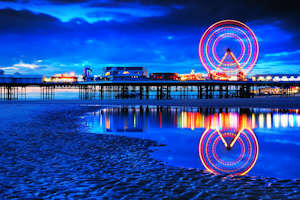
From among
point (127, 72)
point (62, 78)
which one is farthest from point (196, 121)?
point (127, 72)

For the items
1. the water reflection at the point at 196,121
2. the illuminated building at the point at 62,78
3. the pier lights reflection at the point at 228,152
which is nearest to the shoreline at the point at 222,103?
the water reflection at the point at 196,121

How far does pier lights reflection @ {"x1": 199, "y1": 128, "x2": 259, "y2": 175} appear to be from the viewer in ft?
18.9

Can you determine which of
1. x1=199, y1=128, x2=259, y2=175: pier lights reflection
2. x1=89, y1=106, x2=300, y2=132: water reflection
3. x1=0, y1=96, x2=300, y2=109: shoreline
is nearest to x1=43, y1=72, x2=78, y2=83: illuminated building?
x1=0, y1=96, x2=300, y2=109: shoreline

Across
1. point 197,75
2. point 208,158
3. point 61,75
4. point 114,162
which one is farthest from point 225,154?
point 61,75

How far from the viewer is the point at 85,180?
492 cm

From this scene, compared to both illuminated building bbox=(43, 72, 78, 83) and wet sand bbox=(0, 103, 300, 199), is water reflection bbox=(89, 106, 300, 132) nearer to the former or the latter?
wet sand bbox=(0, 103, 300, 199)

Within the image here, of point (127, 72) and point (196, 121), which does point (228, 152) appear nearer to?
point (196, 121)

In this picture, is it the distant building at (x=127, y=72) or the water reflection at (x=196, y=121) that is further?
the distant building at (x=127, y=72)

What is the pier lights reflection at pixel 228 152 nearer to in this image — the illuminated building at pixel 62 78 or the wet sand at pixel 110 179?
the wet sand at pixel 110 179

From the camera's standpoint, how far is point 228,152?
724 centimetres

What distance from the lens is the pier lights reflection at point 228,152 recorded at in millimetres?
5754

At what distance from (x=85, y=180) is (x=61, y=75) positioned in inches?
3177

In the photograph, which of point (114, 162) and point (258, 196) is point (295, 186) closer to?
point (258, 196)

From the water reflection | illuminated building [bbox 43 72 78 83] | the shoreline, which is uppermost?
illuminated building [bbox 43 72 78 83]
